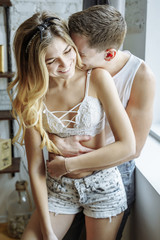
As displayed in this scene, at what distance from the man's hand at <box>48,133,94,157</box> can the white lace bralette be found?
22 mm

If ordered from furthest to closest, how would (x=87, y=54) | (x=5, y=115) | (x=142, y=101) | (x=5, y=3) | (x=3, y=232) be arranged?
(x=3, y=232), (x=5, y=115), (x=5, y=3), (x=142, y=101), (x=87, y=54)

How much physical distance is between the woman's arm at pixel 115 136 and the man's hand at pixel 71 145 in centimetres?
9

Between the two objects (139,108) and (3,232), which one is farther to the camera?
(3,232)

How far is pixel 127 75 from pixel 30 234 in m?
0.93

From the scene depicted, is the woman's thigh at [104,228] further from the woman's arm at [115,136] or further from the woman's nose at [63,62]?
the woman's nose at [63,62]

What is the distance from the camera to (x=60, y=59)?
4.01 ft

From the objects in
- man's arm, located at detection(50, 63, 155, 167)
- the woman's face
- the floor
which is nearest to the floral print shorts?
man's arm, located at detection(50, 63, 155, 167)

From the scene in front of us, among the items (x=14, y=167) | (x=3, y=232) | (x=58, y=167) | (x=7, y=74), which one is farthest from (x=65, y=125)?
(x=3, y=232)

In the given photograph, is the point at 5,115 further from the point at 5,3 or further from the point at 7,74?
the point at 5,3

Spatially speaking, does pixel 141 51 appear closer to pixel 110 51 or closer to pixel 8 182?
pixel 110 51

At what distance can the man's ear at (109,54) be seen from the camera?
1.37 m

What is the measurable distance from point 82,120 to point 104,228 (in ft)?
1.75

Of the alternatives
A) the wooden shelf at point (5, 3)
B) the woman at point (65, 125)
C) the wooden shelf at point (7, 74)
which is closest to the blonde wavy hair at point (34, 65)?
the woman at point (65, 125)

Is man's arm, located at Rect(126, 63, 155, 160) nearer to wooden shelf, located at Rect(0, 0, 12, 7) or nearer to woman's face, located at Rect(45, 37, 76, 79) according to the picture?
woman's face, located at Rect(45, 37, 76, 79)
